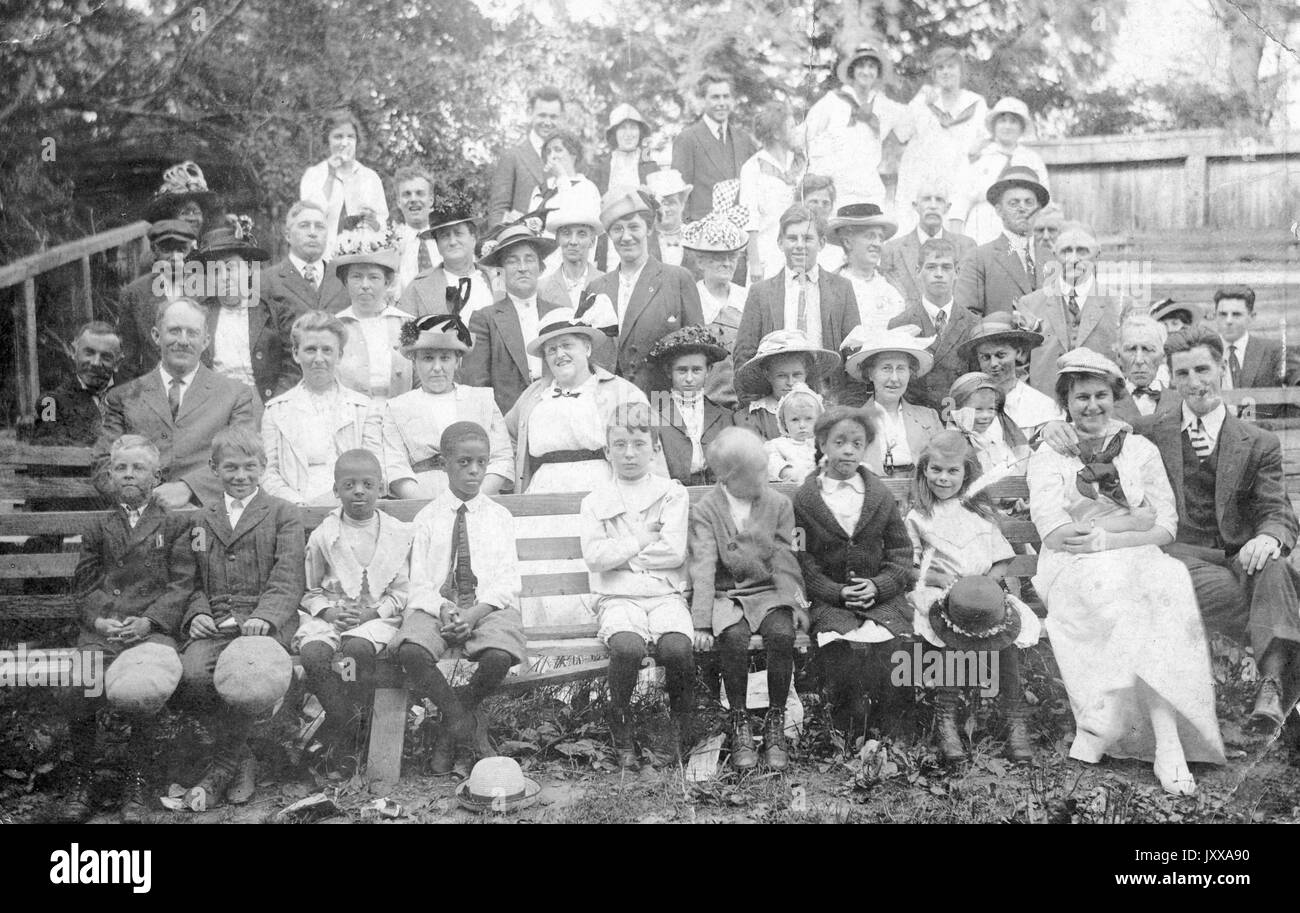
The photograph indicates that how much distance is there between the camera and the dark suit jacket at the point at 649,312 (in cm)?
662

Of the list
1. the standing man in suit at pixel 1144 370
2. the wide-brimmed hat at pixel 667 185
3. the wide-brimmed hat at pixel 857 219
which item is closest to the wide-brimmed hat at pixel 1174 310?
the standing man in suit at pixel 1144 370

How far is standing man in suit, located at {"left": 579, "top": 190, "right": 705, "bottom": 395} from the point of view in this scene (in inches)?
261

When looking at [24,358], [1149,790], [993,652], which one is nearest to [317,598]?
[24,358]

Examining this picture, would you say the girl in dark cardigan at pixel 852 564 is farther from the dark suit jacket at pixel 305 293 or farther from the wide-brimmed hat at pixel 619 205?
the dark suit jacket at pixel 305 293

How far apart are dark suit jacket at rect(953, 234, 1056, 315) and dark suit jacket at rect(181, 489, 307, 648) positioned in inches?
135

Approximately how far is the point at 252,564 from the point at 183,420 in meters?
→ 0.81

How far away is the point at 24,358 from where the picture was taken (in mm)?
6773

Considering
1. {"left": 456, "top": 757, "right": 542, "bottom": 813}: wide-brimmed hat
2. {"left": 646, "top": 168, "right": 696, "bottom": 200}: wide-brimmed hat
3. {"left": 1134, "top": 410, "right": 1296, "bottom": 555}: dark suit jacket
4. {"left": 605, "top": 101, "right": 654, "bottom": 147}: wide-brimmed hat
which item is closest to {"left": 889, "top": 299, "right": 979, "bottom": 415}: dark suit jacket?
{"left": 1134, "top": 410, "right": 1296, "bottom": 555}: dark suit jacket

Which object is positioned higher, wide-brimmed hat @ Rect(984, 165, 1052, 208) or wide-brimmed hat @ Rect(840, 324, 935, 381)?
wide-brimmed hat @ Rect(984, 165, 1052, 208)

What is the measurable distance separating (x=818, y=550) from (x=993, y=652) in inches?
37.4

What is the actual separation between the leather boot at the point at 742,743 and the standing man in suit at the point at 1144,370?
234 cm

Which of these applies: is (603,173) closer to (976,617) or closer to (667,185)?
(667,185)

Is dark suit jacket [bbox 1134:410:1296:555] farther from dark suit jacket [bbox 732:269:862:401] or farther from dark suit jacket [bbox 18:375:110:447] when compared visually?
dark suit jacket [bbox 18:375:110:447]
